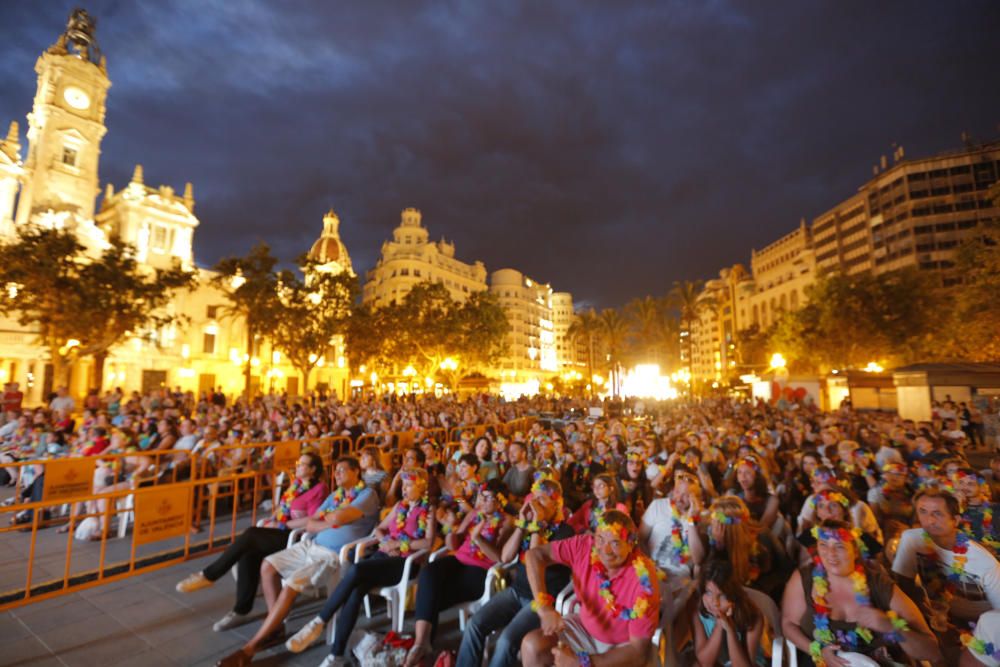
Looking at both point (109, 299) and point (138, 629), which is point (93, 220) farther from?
point (138, 629)

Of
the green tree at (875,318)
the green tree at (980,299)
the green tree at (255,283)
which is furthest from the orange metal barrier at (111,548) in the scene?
the green tree at (875,318)

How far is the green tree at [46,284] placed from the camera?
18.6 metres

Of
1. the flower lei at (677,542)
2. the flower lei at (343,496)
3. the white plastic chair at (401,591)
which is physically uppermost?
the flower lei at (343,496)

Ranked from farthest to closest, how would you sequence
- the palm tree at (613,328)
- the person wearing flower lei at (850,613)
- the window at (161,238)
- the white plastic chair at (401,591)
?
the palm tree at (613,328) < the window at (161,238) < the white plastic chair at (401,591) < the person wearing flower lei at (850,613)

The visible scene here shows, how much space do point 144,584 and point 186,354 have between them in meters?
48.3

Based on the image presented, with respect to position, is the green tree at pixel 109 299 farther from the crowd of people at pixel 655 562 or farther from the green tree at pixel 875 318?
the green tree at pixel 875 318

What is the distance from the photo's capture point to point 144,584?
5191mm

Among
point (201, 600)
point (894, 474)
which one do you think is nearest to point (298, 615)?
point (201, 600)

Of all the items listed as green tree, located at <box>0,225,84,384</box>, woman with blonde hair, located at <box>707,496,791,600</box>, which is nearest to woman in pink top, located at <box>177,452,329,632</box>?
woman with blonde hair, located at <box>707,496,791,600</box>

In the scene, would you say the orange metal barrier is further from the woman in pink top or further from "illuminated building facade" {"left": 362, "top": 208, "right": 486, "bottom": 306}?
"illuminated building facade" {"left": 362, "top": 208, "right": 486, "bottom": 306}

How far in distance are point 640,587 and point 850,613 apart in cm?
126

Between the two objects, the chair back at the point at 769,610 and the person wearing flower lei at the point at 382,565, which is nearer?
the chair back at the point at 769,610

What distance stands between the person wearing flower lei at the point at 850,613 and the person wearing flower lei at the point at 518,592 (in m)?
1.82

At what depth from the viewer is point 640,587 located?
10.4 ft
